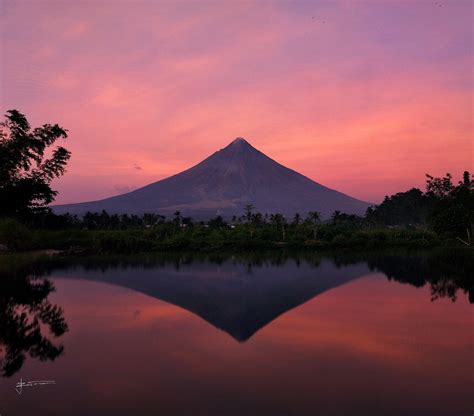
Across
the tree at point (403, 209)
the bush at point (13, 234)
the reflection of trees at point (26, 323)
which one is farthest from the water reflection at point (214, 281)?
the tree at point (403, 209)

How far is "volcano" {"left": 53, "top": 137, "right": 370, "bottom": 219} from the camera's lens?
432ft

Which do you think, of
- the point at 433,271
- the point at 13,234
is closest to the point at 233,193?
the point at 13,234

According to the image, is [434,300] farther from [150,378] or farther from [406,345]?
[150,378]

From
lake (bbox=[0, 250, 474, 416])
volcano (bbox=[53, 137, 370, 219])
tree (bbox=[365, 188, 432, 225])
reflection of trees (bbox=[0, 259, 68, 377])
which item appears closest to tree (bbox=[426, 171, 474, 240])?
lake (bbox=[0, 250, 474, 416])

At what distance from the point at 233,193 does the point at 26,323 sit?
432 feet

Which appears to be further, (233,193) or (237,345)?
(233,193)

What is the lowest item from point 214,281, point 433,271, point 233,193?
point 214,281

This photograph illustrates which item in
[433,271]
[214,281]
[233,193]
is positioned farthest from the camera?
[233,193]

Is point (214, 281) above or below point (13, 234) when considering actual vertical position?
below

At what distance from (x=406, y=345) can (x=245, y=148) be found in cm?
15299

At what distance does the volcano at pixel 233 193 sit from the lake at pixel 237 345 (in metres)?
110

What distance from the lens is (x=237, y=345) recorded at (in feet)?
27.8

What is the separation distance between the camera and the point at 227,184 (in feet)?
474

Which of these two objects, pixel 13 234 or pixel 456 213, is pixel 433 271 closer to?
pixel 456 213
